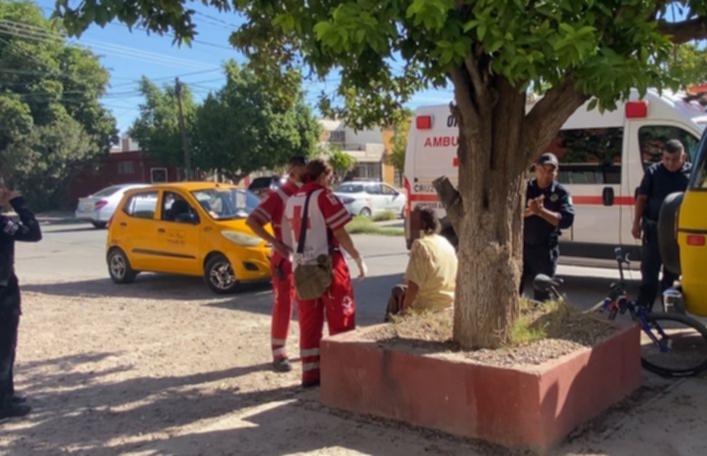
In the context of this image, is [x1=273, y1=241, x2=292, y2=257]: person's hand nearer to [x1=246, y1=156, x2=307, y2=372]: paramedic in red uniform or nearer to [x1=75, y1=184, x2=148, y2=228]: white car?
[x1=246, y1=156, x2=307, y2=372]: paramedic in red uniform

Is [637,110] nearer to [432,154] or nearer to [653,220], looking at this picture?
[653,220]

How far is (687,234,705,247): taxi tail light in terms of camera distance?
18.9ft

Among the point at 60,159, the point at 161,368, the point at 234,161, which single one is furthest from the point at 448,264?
the point at 60,159

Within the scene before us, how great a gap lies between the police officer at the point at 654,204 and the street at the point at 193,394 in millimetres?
1629

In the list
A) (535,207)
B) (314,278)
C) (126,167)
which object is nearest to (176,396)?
(314,278)

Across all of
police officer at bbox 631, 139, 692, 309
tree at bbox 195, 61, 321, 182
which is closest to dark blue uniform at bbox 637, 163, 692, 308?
police officer at bbox 631, 139, 692, 309

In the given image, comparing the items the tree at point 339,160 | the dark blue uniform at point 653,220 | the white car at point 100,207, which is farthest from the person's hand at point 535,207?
the tree at point 339,160

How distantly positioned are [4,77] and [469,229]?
36.7 m

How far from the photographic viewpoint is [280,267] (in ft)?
20.9

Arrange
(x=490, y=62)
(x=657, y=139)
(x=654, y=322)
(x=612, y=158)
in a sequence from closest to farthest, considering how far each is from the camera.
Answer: (x=490, y=62) < (x=654, y=322) < (x=657, y=139) < (x=612, y=158)

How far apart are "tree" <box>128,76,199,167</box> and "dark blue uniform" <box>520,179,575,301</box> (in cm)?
2928

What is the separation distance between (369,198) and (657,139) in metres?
20.0

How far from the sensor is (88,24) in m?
4.49

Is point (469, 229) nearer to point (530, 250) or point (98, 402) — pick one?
point (530, 250)
